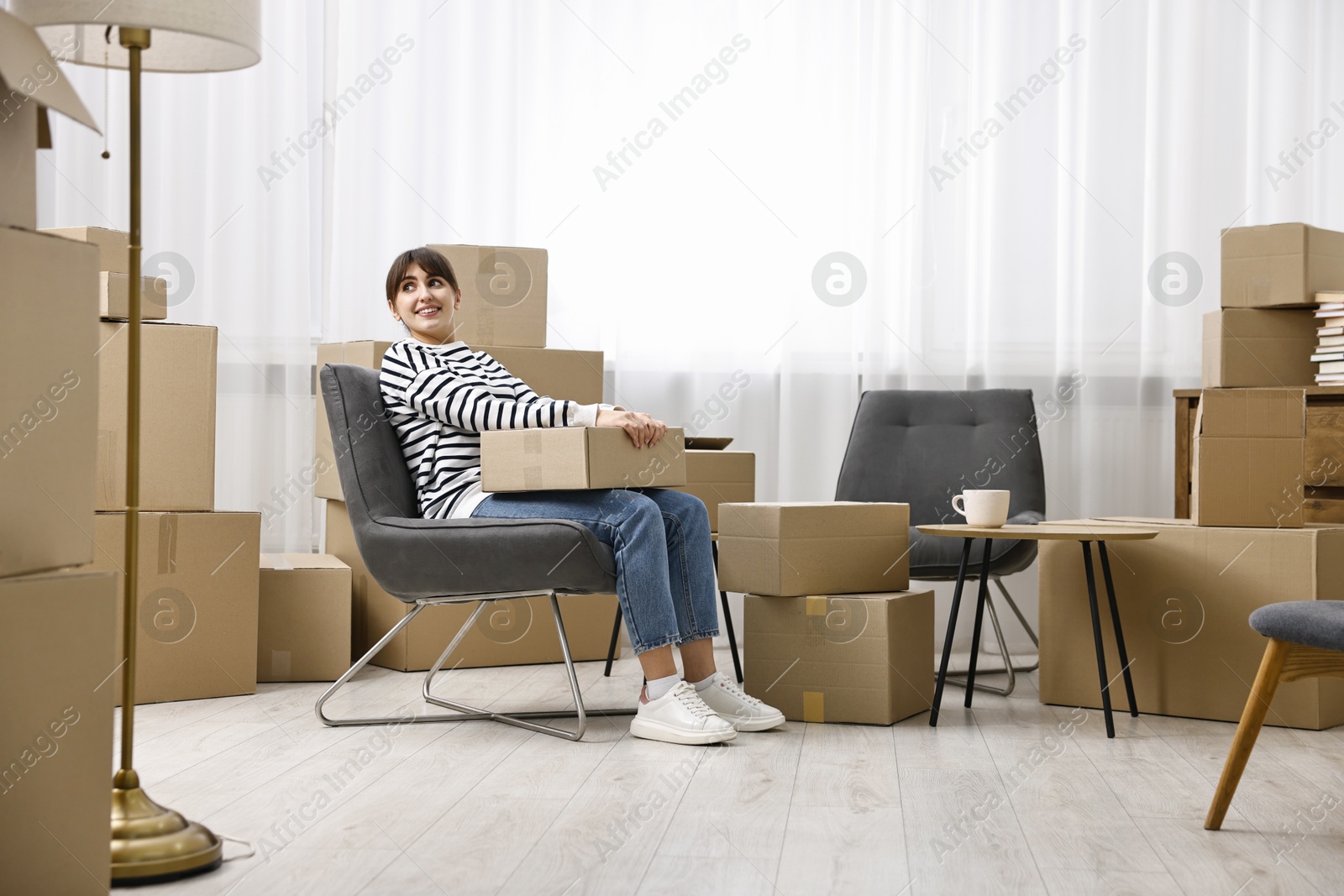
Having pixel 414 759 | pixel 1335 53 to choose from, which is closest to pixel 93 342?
pixel 414 759

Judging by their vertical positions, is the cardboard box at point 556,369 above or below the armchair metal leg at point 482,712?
above

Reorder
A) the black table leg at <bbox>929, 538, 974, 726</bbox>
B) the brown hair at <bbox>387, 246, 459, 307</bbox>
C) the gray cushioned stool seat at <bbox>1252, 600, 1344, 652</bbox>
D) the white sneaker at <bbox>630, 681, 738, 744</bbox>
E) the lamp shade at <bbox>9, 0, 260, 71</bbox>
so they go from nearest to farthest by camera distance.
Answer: the lamp shade at <bbox>9, 0, 260, 71</bbox> → the gray cushioned stool seat at <bbox>1252, 600, 1344, 652</bbox> → the white sneaker at <bbox>630, 681, 738, 744</bbox> → the black table leg at <bbox>929, 538, 974, 726</bbox> → the brown hair at <bbox>387, 246, 459, 307</bbox>

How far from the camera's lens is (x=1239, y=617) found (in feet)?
7.91

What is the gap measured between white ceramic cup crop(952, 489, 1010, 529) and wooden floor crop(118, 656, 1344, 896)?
0.41m

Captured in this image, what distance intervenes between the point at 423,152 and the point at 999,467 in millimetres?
1834

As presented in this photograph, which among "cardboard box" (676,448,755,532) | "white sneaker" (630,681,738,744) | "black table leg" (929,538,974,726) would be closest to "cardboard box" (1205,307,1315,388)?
"black table leg" (929,538,974,726)

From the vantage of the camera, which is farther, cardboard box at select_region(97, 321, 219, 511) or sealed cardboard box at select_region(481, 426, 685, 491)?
cardboard box at select_region(97, 321, 219, 511)

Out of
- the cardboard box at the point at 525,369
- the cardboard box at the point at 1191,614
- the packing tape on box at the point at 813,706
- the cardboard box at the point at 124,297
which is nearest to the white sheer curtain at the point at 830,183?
the cardboard box at the point at 525,369

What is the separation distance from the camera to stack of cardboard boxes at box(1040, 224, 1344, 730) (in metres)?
2.35

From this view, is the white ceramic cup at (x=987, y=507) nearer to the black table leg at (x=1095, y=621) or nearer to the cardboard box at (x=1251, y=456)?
the black table leg at (x=1095, y=621)

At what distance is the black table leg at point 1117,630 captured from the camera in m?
2.40

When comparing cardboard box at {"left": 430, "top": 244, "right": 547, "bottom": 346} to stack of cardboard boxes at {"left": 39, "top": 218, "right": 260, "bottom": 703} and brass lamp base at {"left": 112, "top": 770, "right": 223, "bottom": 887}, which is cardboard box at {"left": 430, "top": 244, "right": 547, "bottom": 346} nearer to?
stack of cardboard boxes at {"left": 39, "top": 218, "right": 260, "bottom": 703}

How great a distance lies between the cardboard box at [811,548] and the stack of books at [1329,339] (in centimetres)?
106

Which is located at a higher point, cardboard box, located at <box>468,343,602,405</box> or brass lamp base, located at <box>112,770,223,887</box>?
cardboard box, located at <box>468,343,602,405</box>
